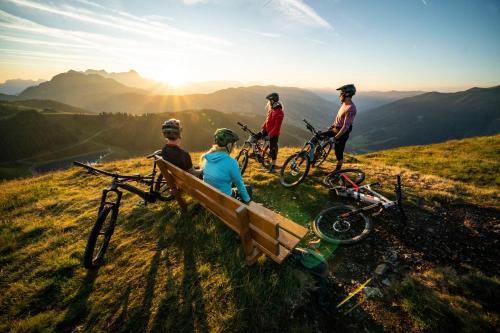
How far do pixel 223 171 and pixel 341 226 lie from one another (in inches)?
144

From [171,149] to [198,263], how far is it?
334cm

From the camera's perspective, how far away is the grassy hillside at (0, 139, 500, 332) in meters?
3.68

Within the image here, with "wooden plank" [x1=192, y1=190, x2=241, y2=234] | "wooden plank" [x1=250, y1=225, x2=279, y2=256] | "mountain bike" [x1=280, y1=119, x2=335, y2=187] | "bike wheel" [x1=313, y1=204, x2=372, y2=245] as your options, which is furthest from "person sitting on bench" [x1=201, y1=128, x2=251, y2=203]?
"mountain bike" [x1=280, y1=119, x2=335, y2=187]

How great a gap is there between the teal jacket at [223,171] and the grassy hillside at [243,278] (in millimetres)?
1487

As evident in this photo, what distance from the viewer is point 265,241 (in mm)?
3701

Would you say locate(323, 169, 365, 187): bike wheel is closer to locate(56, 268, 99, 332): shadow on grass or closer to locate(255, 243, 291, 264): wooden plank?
locate(255, 243, 291, 264): wooden plank

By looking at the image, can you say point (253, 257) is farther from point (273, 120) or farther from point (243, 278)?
point (273, 120)

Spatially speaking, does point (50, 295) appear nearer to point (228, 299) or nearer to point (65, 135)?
point (228, 299)

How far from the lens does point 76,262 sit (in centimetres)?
558

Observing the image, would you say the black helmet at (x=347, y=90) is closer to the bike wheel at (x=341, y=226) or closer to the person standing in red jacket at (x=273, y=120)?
the person standing in red jacket at (x=273, y=120)

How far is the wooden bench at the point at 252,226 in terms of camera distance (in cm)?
349

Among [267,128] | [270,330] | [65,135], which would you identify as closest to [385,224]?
[270,330]

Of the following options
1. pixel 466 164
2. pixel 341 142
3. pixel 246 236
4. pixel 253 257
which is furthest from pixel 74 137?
pixel 466 164

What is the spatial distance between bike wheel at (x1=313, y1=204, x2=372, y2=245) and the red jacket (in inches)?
188
